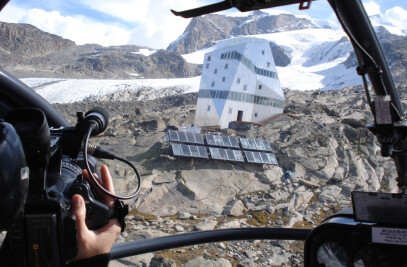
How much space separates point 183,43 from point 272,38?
56.7 meters

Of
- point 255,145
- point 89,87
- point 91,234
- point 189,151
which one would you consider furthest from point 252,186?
point 89,87

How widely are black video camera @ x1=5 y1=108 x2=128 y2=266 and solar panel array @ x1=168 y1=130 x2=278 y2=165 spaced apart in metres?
10.7

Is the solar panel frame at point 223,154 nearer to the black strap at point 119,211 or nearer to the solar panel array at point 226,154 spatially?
the solar panel array at point 226,154

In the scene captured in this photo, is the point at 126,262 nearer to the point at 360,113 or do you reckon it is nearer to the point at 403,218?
the point at 403,218

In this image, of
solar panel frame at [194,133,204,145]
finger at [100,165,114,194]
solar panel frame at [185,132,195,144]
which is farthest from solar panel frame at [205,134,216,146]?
finger at [100,165,114,194]

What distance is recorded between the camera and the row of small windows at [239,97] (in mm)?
24344

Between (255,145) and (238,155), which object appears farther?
(255,145)

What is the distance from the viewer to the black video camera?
0.98 meters

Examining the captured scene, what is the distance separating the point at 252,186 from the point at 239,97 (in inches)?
568

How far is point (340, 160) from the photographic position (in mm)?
13109

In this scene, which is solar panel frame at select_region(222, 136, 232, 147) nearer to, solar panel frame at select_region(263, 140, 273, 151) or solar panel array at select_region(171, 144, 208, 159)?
solar panel array at select_region(171, 144, 208, 159)

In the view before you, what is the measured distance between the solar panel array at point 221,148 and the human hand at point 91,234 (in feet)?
35.1

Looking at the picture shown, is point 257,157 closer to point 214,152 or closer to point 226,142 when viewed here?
point 226,142

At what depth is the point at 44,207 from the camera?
39.3 inches
